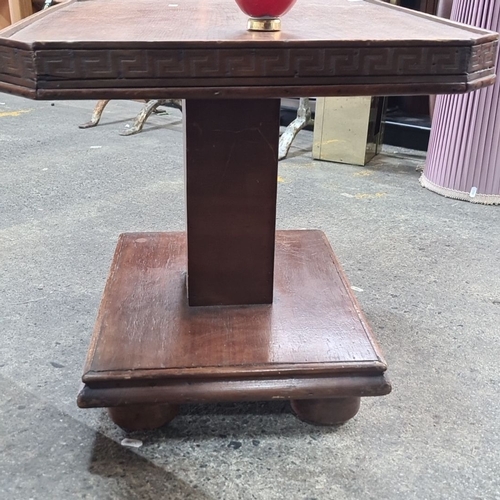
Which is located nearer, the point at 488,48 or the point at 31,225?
the point at 488,48

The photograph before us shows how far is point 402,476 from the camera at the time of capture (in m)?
0.88

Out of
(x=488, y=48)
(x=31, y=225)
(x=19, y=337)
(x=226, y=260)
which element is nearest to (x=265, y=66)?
(x=488, y=48)

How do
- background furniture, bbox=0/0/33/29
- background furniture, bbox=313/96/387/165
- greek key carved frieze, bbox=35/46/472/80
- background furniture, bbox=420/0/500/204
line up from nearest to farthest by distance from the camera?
1. greek key carved frieze, bbox=35/46/472/80
2. background furniture, bbox=420/0/500/204
3. background furniture, bbox=313/96/387/165
4. background furniture, bbox=0/0/33/29

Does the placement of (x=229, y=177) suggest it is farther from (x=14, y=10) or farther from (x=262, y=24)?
(x=14, y=10)

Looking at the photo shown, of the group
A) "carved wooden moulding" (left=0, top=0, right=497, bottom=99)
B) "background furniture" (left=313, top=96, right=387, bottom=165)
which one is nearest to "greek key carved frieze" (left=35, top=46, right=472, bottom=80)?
"carved wooden moulding" (left=0, top=0, right=497, bottom=99)

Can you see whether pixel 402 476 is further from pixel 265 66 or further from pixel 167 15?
pixel 167 15

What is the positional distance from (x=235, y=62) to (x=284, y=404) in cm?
59

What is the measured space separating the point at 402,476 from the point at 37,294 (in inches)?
34.4

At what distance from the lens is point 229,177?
3.22ft

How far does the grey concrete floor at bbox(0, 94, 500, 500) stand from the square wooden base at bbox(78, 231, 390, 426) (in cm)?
9

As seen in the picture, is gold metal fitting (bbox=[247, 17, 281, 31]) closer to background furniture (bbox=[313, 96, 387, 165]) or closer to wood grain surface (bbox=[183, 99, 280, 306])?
wood grain surface (bbox=[183, 99, 280, 306])

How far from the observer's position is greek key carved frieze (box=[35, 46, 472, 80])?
68cm

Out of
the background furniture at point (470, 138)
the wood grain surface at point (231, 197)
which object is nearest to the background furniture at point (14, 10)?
the background furniture at point (470, 138)

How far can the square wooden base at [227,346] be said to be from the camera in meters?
0.91
